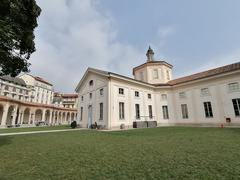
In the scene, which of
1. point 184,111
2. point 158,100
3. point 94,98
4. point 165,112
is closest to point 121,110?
point 94,98

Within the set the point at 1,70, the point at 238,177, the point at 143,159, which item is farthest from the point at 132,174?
the point at 1,70

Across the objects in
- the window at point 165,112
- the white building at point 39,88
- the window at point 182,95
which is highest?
the white building at point 39,88

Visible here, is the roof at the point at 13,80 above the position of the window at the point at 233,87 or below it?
above

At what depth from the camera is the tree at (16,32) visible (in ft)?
18.6

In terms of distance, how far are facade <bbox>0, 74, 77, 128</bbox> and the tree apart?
104ft

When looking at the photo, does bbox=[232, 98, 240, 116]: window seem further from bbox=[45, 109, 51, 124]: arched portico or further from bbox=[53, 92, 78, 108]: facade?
bbox=[53, 92, 78, 108]: facade

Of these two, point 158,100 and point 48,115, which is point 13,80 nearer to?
point 48,115

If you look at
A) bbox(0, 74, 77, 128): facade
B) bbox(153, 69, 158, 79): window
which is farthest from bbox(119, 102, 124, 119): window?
bbox(0, 74, 77, 128): facade

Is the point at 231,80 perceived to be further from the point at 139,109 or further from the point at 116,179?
the point at 116,179

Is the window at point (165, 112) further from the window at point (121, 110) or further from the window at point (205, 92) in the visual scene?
the window at point (121, 110)

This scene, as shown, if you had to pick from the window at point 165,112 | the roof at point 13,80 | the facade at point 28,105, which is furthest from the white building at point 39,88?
the window at point 165,112

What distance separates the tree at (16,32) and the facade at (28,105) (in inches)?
1254

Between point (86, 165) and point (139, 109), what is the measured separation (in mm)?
15831

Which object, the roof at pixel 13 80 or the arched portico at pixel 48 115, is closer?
the roof at pixel 13 80
